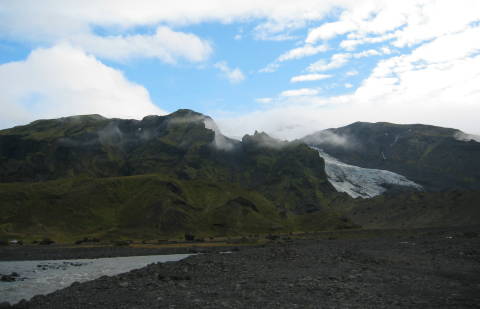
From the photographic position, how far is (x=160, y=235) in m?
176

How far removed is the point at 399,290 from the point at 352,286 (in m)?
2.96

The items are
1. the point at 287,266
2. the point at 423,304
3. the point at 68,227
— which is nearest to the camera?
the point at 423,304

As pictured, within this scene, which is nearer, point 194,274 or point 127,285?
point 127,285

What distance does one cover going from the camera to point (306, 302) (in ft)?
85.3

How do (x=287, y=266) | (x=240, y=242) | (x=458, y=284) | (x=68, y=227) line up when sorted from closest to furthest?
(x=458, y=284) < (x=287, y=266) < (x=240, y=242) < (x=68, y=227)

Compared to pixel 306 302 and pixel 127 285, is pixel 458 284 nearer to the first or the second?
pixel 306 302

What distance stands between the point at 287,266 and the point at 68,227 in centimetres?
15335

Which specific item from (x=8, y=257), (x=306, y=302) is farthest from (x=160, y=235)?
(x=306, y=302)

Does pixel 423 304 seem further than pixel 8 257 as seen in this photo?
No

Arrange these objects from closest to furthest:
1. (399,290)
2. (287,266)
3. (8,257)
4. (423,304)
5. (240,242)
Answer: (423,304)
(399,290)
(287,266)
(8,257)
(240,242)

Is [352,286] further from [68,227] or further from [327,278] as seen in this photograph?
[68,227]

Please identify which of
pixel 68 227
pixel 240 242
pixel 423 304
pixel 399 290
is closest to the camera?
pixel 423 304

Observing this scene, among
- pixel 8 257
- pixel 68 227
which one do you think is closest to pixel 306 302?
pixel 8 257

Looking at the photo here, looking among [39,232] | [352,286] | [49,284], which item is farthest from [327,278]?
[39,232]
